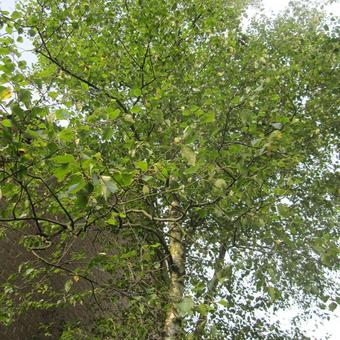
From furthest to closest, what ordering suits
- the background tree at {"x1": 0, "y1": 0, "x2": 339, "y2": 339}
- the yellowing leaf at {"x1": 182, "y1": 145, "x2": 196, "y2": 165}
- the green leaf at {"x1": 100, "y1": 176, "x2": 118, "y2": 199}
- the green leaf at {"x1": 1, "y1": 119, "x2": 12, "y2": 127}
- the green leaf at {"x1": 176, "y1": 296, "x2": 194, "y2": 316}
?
the background tree at {"x1": 0, "y1": 0, "x2": 339, "y2": 339}
the yellowing leaf at {"x1": 182, "y1": 145, "x2": 196, "y2": 165}
the green leaf at {"x1": 176, "y1": 296, "x2": 194, "y2": 316}
the green leaf at {"x1": 1, "y1": 119, "x2": 12, "y2": 127}
the green leaf at {"x1": 100, "y1": 176, "x2": 118, "y2": 199}

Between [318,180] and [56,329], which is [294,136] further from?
[56,329]

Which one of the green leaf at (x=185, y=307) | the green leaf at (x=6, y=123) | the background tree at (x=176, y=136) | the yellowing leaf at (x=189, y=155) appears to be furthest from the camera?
the background tree at (x=176, y=136)

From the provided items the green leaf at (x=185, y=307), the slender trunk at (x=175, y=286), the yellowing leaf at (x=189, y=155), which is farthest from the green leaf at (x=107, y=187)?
the slender trunk at (x=175, y=286)

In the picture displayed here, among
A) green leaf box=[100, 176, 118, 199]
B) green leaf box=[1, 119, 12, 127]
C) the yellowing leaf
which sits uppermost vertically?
the yellowing leaf

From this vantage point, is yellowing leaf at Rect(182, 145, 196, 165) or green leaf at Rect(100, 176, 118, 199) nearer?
green leaf at Rect(100, 176, 118, 199)

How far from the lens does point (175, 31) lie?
29.5 feet

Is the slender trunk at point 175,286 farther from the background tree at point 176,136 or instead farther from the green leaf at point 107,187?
the green leaf at point 107,187

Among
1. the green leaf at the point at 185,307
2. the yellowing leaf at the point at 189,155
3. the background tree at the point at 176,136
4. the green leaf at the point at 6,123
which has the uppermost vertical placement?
the background tree at the point at 176,136

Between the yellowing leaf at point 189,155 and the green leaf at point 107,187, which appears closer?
the green leaf at point 107,187

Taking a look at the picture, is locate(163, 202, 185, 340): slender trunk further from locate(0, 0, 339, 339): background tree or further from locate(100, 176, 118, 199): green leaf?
locate(100, 176, 118, 199): green leaf

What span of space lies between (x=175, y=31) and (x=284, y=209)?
620 centimetres

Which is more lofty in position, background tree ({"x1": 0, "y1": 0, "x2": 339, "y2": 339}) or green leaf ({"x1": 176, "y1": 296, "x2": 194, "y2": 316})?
background tree ({"x1": 0, "y1": 0, "x2": 339, "y2": 339})

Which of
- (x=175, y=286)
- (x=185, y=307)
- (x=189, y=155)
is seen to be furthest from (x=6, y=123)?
(x=175, y=286)

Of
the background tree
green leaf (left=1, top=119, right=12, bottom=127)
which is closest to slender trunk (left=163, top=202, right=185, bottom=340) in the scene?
the background tree
